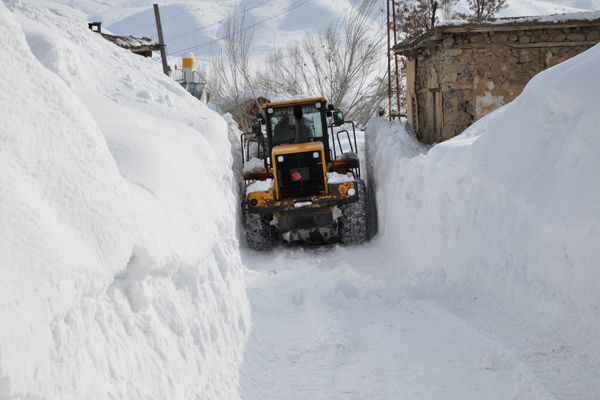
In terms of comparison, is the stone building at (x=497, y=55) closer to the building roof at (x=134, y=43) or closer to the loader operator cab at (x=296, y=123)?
the loader operator cab at (x=296, y=123)

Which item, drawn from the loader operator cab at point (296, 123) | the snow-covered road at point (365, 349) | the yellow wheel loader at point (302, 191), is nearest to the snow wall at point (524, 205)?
the snow-covered road at point (365, 349)

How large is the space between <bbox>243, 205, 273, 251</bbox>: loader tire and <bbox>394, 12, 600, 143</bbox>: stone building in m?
5.03

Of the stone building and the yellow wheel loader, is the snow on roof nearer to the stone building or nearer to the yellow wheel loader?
the stone building

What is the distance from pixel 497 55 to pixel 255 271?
7.78 meters

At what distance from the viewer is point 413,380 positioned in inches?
200

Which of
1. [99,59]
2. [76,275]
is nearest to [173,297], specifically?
[76,275]

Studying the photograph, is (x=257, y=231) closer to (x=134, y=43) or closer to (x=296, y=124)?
(x=296, y=124)

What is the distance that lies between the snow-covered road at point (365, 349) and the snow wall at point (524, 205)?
717 mm

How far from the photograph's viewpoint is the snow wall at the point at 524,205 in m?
5.68

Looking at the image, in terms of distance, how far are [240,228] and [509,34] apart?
23.5 ft

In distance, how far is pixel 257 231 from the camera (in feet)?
41.1

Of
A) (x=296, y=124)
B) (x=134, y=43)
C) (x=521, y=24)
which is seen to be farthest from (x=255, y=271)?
(x=134, y=43)

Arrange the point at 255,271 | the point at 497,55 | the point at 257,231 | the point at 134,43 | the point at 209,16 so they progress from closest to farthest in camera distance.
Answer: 1. the point at 255,271
2. the point at 257,231
3. the point at 497,55
4. the point at 134,43
5. the point at 209,16

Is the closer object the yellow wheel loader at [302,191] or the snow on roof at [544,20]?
the yellow wheel loader at [302,191]
